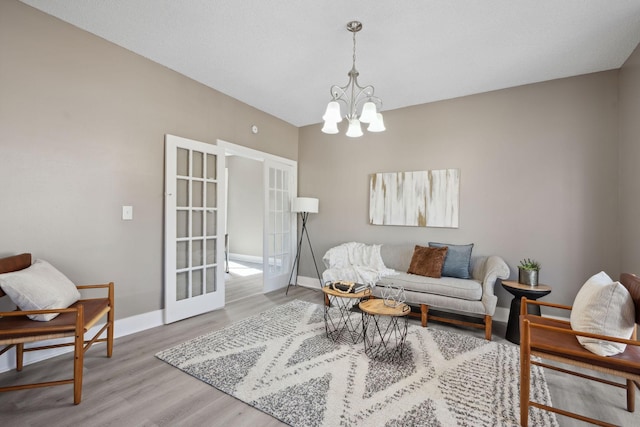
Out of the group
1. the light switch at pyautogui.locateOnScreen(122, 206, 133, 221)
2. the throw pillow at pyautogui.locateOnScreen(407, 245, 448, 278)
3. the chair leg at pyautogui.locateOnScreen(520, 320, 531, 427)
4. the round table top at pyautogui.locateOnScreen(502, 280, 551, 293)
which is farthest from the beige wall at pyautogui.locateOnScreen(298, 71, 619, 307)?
the light switch at pyautogui.locateOnScreen(122, 206, 133, 221)

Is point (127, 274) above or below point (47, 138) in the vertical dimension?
below

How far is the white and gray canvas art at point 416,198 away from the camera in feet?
12.9

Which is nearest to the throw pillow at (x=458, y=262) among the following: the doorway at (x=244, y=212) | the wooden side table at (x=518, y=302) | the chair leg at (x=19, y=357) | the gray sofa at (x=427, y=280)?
the gray sofa at (x=427, y=280)

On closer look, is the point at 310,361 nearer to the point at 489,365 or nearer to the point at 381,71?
the point at 489,365

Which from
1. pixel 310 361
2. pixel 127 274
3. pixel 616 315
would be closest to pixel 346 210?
pixel 310 361

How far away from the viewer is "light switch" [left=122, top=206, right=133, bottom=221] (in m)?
2.96

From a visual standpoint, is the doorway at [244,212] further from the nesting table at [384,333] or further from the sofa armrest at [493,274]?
the sofa armrest at [493,274]

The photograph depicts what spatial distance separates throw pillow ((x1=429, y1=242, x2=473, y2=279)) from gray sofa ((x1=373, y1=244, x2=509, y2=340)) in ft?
0.30

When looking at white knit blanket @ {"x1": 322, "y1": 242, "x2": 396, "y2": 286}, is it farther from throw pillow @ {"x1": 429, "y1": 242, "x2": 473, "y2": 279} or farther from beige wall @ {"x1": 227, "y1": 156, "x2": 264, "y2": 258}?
beige wall @ {"x1": 227, "y1": 156, "x2": 264, "y2": 258}

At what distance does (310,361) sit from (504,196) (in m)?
3.02

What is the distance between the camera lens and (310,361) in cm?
246

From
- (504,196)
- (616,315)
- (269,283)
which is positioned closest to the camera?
(616,315)

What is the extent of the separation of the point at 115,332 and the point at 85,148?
1790 mm

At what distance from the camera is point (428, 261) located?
3.63 meters
